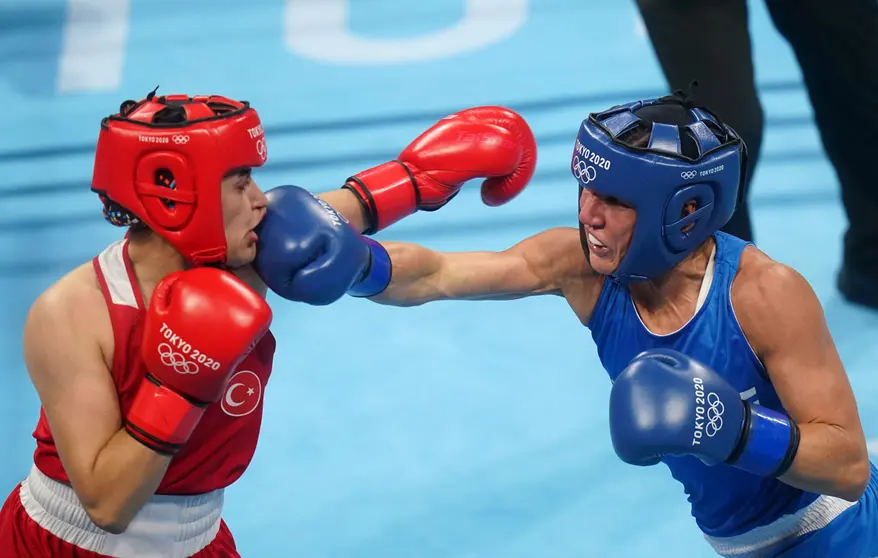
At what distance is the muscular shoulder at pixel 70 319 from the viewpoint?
2.19 metres

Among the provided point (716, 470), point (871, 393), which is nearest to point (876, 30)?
point (871, 393)

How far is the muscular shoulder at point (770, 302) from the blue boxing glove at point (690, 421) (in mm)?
176

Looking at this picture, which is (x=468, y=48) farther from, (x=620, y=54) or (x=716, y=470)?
(x=716, y=470)

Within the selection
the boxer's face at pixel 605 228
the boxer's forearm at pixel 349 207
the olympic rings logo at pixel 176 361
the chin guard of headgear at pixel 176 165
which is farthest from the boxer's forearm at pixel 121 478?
the boxer's face at pixel 605 228

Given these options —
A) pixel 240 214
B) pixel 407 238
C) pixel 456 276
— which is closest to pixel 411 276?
pixel 456 276

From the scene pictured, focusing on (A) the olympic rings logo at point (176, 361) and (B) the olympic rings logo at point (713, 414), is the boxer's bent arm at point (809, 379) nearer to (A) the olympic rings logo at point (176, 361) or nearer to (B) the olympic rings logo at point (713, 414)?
(B) the olympic rings logo at point (713, 414)

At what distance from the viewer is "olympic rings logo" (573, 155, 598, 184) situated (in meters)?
2.30

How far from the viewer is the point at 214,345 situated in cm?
216

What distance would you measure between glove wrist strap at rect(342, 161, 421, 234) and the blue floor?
1.18 metres

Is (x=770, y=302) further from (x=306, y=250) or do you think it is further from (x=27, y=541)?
(x=27, y=541)

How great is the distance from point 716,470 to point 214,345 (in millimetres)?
1160

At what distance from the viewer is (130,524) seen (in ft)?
7.74

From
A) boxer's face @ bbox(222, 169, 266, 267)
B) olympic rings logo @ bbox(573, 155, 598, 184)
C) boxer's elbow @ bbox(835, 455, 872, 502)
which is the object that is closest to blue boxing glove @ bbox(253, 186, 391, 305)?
boxer's face @ bbox(222, 169, 266, 267)

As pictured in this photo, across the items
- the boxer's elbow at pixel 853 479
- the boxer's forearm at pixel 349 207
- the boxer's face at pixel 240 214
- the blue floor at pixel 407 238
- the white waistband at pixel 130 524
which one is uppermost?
the boxer's face at pixel 240 214
